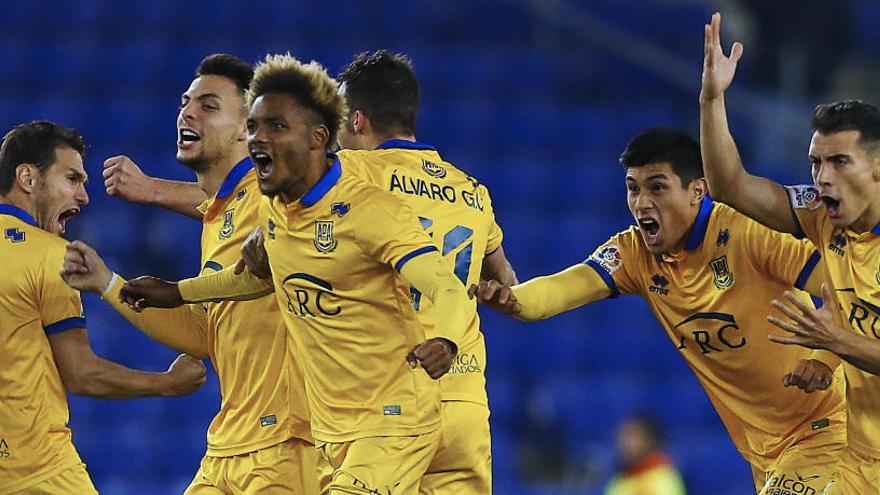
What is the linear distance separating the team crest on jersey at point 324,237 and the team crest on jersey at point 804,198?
5.45ft

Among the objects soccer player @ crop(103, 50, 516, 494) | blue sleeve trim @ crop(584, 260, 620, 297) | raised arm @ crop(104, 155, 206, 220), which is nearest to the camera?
soccer player @ crop(103, 50, 516, 494)

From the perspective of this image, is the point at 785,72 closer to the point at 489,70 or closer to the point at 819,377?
the point at 489,70

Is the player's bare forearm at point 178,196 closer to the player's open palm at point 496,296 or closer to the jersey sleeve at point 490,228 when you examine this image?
the jersey sleeve at point 490,228

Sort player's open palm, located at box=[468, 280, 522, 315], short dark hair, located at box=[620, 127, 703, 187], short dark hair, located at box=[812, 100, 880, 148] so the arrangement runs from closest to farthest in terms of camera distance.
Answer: short dark hair, located at box=[812, 100, 880, 148], player's open palm, located at box=[468, 280, 522, 315], short dark hair, located at box=[620, 127, 703, 187]

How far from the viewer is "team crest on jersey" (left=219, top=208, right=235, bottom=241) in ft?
19.0

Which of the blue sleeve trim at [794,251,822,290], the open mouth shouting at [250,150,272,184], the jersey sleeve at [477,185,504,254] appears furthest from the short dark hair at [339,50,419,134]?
the blue sleeve trim at [794,251,822,290]

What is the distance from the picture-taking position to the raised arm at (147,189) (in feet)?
20.4

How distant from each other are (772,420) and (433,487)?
135 cm

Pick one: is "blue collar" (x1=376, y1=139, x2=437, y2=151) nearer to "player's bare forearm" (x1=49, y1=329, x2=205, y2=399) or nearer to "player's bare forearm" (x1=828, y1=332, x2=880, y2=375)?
"player's bare forearm" (x1=49, y1=329, x2=205, y2=399)

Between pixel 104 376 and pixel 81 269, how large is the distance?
19.3 inches

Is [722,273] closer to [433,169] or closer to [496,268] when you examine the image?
[496,268]

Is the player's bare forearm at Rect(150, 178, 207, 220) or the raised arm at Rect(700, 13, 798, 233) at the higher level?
the player's bare forearm at Rect(150, 178, 207, 220)

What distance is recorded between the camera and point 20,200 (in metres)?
5.96

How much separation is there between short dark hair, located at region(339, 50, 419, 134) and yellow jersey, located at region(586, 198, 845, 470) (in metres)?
1.12
